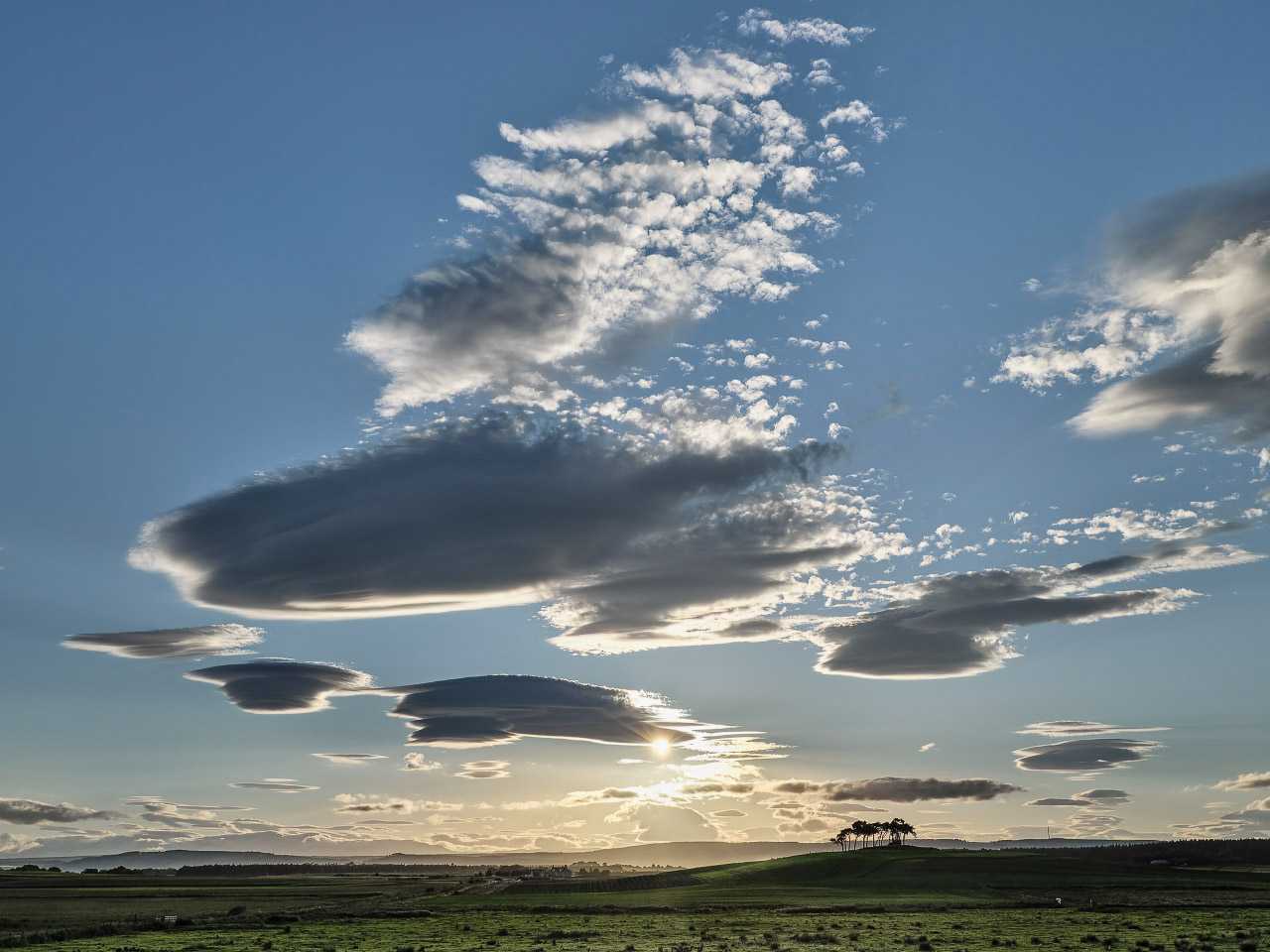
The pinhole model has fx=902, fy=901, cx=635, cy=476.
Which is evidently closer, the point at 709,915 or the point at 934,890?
the point at 709,915

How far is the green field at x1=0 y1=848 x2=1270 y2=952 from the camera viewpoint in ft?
223

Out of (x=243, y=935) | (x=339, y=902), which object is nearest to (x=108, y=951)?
(x=243, y=935)

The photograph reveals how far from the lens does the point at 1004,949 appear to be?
60250 millimetres

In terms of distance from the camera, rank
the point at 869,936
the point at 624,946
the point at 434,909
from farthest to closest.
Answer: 1. the point at 434,909
2. the point at 869,936
3. the point at 624,946

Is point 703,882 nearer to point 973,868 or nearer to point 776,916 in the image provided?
point 973,868

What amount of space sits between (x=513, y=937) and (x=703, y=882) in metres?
127

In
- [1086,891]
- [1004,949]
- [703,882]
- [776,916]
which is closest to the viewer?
[1004,949]

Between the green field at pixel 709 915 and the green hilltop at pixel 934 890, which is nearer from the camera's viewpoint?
the green field at pixel 709 915

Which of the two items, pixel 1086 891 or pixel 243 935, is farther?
pixel 1086 891

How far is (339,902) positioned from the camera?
146m

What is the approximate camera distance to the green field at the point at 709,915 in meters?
68.1

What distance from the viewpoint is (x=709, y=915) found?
103625 mm

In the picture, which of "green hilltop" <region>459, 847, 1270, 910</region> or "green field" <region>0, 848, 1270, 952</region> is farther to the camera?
"green hilltop" <region>459, 847, 1270, 910</region>

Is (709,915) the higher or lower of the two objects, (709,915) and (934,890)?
the higher
